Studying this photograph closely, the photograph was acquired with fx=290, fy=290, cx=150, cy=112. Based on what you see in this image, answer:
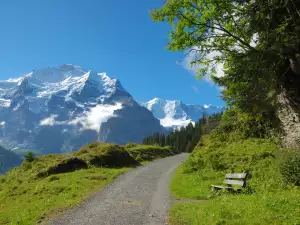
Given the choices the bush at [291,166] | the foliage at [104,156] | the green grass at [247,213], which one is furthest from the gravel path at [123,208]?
the foliage at [104,156]

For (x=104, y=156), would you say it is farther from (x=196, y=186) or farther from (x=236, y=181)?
(x=236, y=181)

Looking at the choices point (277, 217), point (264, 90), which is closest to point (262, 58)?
point (264, 90)

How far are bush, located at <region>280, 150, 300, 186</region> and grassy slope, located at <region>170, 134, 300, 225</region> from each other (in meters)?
0.45

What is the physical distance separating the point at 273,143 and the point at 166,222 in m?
17.4

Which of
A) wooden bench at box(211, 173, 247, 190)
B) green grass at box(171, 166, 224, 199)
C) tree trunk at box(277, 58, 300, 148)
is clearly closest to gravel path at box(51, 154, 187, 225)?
green grass at box(171, 166, 224, 199)

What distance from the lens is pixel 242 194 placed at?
15328 millimetres

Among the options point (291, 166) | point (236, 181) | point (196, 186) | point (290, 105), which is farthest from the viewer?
point (196, 186)

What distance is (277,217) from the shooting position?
951 centimetres

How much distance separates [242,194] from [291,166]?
3.04 metres

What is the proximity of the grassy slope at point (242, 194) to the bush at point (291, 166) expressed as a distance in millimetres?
452

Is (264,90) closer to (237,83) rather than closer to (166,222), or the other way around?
(237,83)

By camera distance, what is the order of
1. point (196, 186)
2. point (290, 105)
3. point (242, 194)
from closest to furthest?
point (242, 194)
point (290, 105)
point (196, 186)

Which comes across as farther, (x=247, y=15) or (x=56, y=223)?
(x=247, y=15)

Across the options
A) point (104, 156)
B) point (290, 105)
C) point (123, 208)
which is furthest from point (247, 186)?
point (104, 156)
